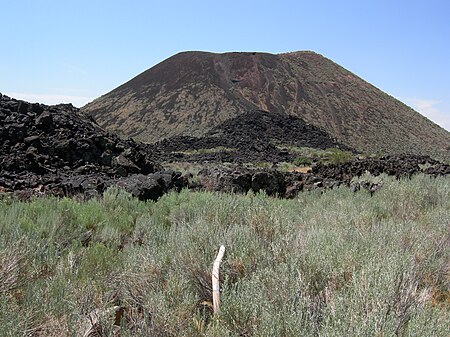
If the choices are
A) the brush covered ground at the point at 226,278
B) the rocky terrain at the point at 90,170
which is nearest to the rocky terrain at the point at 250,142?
the rocky terrain at the point at 90,170

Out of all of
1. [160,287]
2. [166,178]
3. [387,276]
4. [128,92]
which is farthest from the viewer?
[128,92]

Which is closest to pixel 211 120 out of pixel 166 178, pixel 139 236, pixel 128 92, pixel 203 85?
pixel 203 85

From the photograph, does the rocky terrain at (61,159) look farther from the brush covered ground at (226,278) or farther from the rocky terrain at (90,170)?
the brush covered ground at (226,278)

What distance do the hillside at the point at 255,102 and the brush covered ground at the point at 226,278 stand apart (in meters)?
48.4

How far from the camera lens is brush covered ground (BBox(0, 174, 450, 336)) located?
267 cm

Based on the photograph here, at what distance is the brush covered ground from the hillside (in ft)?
159

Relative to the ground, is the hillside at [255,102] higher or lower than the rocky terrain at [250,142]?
higher

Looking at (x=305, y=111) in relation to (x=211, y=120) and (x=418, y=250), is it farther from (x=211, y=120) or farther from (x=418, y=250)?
(x=418, y=250)

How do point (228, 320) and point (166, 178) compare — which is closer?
point (228, 320)

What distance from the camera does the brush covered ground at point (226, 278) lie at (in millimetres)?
2668

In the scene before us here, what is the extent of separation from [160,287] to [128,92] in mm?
73770

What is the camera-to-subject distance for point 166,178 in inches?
411

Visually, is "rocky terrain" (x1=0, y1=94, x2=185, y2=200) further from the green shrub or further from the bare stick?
the green shrub

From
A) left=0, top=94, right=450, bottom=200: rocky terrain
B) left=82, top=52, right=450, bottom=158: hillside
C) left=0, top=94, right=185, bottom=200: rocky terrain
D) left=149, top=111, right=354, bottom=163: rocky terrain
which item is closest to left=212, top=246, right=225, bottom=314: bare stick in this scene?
left=0, top=94, right=450, bottom=200: rocky terrain
